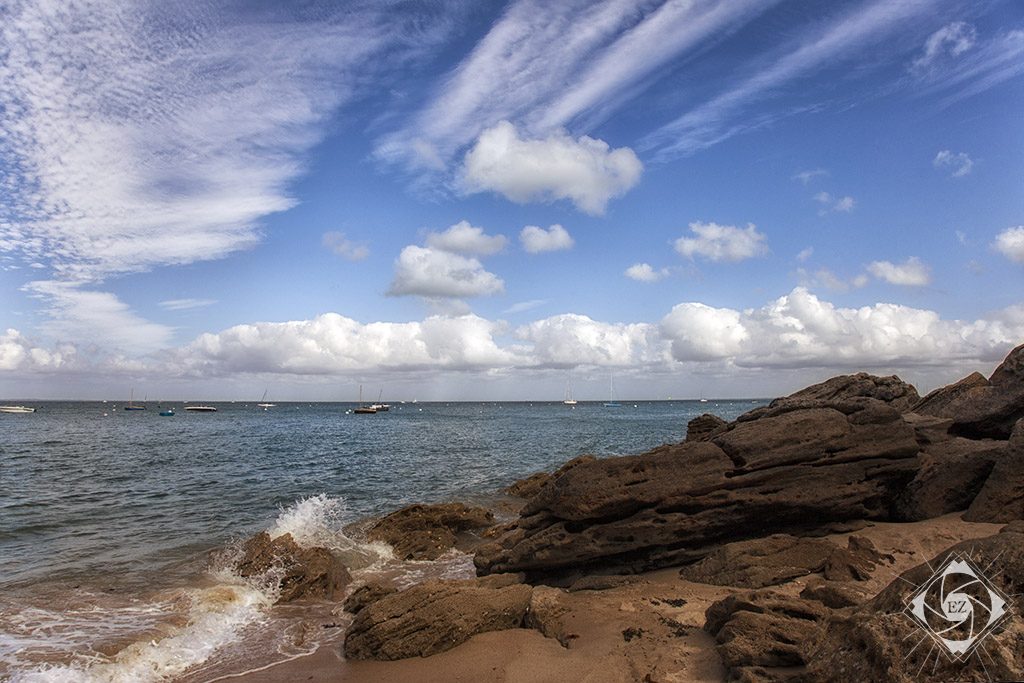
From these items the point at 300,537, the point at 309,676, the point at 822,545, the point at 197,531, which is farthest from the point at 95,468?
the point at 822,545

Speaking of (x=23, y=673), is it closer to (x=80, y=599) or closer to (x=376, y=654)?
(x=80, y=599)

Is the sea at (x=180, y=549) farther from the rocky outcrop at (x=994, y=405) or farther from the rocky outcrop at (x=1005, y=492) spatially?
the rocky outcrop at (x=994, y=405)

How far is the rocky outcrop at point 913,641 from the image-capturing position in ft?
16.0

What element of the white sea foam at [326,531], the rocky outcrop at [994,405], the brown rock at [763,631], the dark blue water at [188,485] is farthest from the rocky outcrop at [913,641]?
the dark blue water at [188,485]

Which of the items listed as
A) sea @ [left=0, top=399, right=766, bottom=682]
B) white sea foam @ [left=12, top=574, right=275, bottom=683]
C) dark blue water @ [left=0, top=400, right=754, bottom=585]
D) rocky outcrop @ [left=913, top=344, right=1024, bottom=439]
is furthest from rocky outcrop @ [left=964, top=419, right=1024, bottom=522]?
dark blue water @ [left=0, top=400, right=754, bottom=585]

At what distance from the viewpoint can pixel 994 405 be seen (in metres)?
15.4

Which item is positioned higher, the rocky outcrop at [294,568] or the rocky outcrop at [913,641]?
the rocky outcrop at [913,641]

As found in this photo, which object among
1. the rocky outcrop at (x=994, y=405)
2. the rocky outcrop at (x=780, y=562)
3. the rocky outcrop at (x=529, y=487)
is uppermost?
the rocky outcrop at (x=994, y=405)

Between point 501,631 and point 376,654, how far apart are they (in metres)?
2.28

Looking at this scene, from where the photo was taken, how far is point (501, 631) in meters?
10.2

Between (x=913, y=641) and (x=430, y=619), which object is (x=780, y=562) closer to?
(x=913, y=641)

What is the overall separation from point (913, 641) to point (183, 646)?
12.5 m

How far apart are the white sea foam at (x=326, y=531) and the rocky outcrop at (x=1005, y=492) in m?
15.8

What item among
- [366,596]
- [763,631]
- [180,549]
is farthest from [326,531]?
[763,631]
